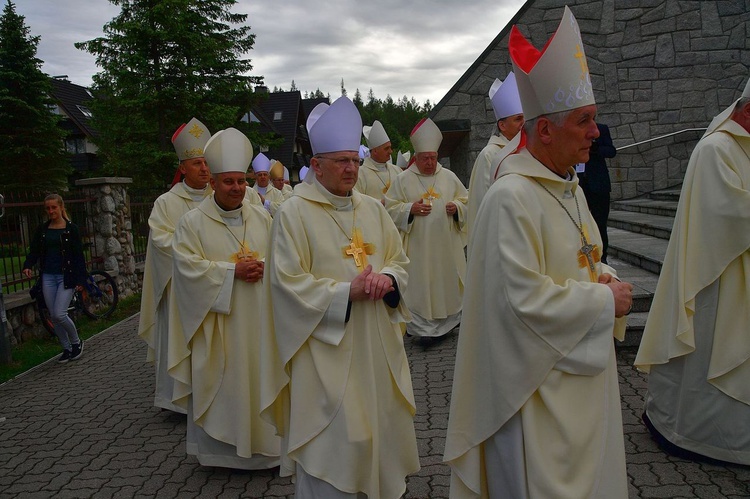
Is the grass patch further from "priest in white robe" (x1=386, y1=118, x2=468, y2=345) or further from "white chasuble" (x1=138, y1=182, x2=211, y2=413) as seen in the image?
"priest in white robe" (x1=386, y1=118, x2=468, y2=345)

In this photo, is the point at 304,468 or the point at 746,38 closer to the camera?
the point at 304,468

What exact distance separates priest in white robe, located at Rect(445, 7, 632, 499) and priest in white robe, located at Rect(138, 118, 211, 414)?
387 centimetres

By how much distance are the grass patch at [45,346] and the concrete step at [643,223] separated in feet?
28.3

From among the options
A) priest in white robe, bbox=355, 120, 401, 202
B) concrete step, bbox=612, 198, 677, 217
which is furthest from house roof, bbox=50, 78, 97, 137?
concrete step, bbox=612, 198, 677, 217

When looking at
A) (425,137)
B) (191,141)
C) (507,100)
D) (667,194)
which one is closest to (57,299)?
(191,141)

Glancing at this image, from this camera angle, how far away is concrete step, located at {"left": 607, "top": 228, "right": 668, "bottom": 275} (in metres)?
7.84

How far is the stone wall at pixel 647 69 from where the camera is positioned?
40.9 ft

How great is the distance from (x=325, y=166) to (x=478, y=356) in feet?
4.93

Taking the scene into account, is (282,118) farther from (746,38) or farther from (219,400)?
(219,400)

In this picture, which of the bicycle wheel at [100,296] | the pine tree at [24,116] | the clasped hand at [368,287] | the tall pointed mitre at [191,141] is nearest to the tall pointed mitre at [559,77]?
the clasped hand at [368,287]

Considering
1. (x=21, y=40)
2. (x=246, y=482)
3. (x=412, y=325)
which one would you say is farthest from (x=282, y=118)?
(x=246, y=482)

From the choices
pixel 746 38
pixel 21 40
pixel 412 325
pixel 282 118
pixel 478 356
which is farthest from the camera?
pixel 282 118

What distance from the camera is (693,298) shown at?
4031mm

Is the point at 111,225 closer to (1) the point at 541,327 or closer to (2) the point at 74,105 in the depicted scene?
(1) the point at 541,327
